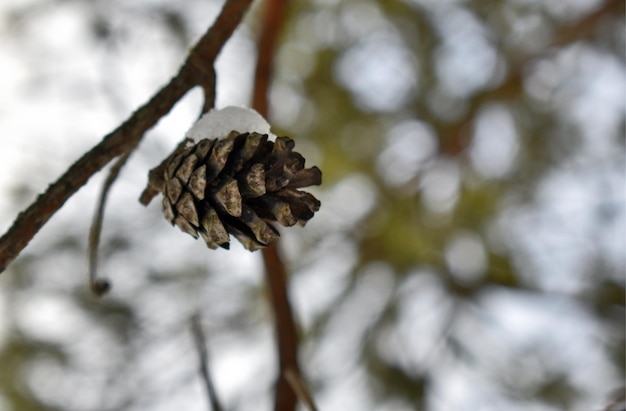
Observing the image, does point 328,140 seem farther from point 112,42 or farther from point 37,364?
point 37,364

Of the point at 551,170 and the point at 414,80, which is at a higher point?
the point at 414,80

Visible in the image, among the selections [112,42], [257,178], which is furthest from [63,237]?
[257,178]

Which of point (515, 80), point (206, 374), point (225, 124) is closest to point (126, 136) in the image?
point (225, 124)

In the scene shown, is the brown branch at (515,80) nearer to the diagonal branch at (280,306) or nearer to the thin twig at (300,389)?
the diagonal branch at (280,306)

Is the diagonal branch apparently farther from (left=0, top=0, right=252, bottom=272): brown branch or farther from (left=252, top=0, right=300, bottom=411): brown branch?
(left=0, top=0, right=252, bottom=272): brown branch

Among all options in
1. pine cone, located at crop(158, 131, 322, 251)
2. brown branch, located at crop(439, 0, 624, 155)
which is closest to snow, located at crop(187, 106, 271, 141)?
pine cone, located at crop(158, 131, 322, 251)

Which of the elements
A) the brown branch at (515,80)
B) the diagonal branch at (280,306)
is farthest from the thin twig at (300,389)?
the brown branch at (515,80)
